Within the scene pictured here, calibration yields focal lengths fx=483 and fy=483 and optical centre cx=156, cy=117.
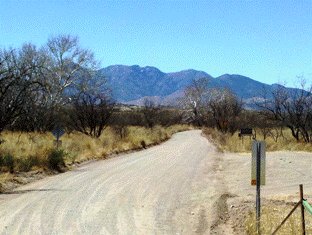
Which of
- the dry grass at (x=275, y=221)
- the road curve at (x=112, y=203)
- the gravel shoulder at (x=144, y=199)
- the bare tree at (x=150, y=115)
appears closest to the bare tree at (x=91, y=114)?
the gravel shoulder at (x=144, y=199)

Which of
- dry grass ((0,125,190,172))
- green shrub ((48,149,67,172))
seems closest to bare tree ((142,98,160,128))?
dry grass ((0,125,190,172))

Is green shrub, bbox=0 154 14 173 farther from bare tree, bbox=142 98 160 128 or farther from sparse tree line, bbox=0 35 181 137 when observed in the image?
bare tree, bbox=142 98 160 128

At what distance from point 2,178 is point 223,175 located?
7447 millimetres

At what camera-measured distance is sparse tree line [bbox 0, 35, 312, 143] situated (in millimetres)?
19141

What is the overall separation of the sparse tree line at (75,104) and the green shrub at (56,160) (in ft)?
6.65

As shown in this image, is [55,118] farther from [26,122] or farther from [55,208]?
[55,208]

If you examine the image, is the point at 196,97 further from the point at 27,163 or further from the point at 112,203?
the point at 112,203

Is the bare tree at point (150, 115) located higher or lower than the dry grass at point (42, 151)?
→ higher

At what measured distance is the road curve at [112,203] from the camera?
9.09 m

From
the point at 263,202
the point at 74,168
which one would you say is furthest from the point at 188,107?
the point at 263,202

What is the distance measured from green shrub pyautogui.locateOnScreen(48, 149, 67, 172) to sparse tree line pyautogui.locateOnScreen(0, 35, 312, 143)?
203 centimetres

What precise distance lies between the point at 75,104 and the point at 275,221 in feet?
101

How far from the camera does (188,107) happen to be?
100938 millimetres

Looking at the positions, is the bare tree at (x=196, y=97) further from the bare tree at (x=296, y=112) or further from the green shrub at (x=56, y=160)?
the green shrub at (x=56, y=160)
